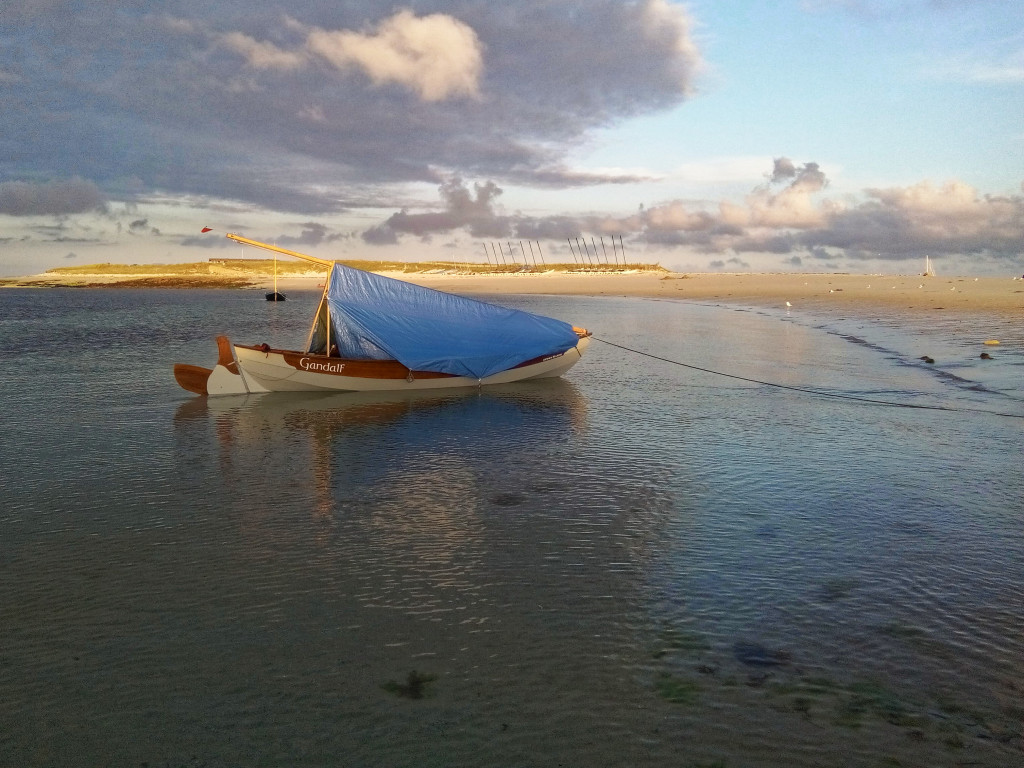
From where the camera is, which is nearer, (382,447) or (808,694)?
(808,694)

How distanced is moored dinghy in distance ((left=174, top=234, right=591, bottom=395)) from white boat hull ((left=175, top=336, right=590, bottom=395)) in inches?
1.1

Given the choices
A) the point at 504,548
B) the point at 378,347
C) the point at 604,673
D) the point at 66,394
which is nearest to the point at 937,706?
the point at 604,673

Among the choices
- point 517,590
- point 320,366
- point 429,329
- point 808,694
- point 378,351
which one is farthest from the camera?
point 429,329

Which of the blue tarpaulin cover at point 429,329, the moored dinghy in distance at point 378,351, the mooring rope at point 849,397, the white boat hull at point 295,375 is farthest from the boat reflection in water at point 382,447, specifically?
the mooring rope at point 849,397

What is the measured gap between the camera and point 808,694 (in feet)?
22.2

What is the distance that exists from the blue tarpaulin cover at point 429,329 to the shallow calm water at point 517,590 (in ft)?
15.1

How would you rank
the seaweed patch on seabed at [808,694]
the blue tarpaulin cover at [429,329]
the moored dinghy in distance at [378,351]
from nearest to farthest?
the seaweed patch on seabed at [808,694]
the moored dinghy in distance at [378,351]
the blue tarpaulin cover at [429,329]

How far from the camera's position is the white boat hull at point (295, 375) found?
75.8 ft

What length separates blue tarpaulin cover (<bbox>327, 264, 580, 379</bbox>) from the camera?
23797 millimetres

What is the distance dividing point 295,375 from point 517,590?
15811 mm

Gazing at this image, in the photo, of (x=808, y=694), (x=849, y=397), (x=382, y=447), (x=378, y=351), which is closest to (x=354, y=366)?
(x=378, y=351)

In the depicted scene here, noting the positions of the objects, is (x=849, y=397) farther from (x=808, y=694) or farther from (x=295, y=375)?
(x=808, y=694)

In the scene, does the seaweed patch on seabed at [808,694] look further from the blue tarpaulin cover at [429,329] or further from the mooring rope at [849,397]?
the blue tarpaulin cover at [429,329]

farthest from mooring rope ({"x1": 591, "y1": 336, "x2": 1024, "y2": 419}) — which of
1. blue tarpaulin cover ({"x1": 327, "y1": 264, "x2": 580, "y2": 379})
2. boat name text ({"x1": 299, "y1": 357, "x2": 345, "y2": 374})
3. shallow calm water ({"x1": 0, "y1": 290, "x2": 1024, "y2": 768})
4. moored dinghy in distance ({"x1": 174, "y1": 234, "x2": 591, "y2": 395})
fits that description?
boat name text ({"x1": 299, "y1": 357, "x2": 345, "y2": 374})
